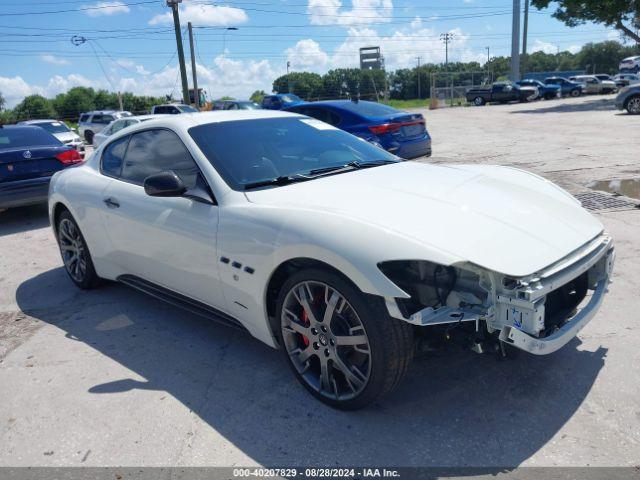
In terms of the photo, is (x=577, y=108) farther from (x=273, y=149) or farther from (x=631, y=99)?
(x=273, y=149)

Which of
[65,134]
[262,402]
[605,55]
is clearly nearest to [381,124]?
[262,402]

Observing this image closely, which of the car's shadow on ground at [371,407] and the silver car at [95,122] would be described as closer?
the car's shadow on ground at [371,407]

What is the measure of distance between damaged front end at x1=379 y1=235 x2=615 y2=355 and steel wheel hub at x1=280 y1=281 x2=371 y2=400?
31 cm

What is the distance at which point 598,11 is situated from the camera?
94.7ft

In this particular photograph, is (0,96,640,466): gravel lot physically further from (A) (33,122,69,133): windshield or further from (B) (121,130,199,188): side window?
(A) (33,122,69,133): windshield

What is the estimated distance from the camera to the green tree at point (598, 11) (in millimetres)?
27938

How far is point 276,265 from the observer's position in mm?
2914

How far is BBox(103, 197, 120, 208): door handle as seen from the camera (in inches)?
164

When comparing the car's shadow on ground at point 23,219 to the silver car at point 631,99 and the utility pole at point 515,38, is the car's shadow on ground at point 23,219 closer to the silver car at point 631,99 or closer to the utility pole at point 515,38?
the silver car at point 631,99

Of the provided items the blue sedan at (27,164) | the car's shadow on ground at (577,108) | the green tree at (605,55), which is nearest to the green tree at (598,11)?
the car's shadow on ground at (577,108)

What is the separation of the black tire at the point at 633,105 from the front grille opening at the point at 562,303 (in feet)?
69.7

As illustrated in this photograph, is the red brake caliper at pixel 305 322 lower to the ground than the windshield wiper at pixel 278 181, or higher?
lower

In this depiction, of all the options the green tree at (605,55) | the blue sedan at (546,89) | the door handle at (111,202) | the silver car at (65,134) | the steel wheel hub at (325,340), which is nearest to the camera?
the steel wheel hub at (325,340)

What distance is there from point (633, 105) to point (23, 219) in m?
21.5
